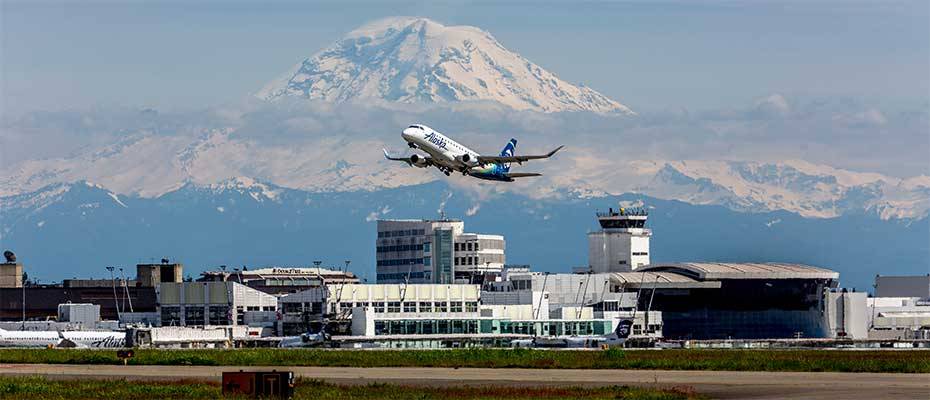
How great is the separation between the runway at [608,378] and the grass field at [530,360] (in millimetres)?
6657

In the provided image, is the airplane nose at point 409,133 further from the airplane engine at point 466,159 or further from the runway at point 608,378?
the runway at point 608,378

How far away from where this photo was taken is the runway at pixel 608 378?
4471 inches

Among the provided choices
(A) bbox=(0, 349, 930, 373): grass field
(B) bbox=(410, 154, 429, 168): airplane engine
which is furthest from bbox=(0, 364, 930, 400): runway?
(B) bbox=(410, 154, 429, 168): airplane engine

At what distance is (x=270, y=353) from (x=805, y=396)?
86.6m

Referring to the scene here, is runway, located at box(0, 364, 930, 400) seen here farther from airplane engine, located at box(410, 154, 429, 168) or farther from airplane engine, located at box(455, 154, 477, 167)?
airplane engine, located at box(455, 154, 477, 167)

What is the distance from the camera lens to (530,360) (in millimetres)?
166250

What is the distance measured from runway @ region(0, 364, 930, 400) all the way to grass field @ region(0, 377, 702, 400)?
5403 mm

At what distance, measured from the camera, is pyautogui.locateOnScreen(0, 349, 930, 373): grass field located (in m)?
153

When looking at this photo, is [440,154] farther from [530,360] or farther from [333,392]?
[333,392]

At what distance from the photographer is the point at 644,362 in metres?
158

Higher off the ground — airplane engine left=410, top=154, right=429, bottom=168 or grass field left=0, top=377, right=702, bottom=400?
airplane engine left=410, top=154, right=429, bottom=168

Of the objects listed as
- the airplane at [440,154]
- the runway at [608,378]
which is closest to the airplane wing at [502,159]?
the airplane at [440,154]

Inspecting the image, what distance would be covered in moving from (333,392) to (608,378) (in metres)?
27.7

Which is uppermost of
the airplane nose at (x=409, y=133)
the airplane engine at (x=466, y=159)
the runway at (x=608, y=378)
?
the airplane nose at (x=409, y=133)
